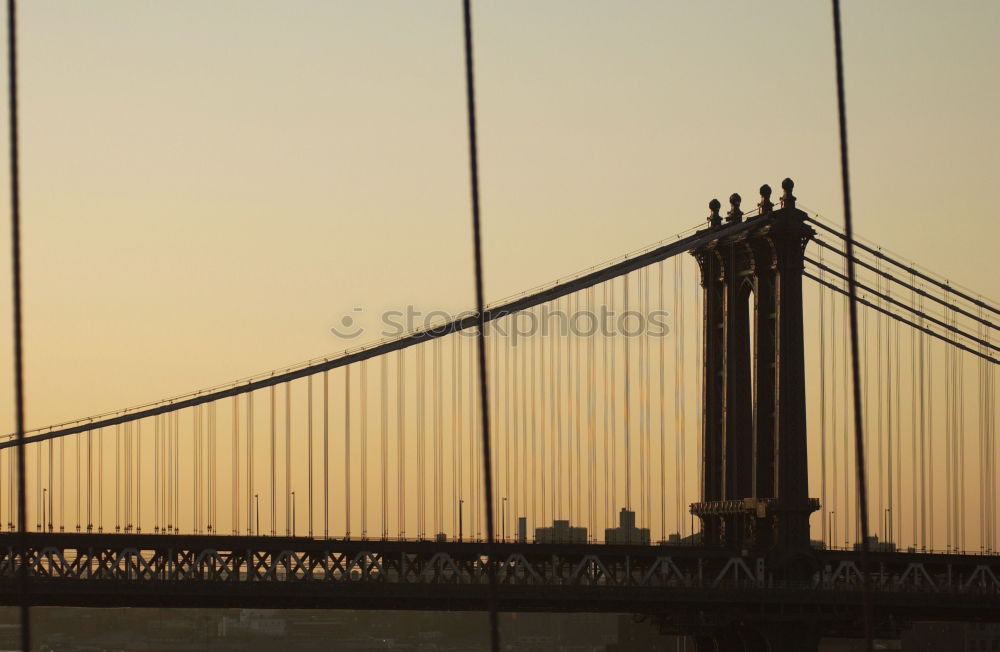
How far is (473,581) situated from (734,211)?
1823 cm

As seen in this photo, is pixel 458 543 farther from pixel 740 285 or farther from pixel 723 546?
pixel 740 285

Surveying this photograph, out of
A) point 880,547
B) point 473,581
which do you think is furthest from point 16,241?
point 880,547

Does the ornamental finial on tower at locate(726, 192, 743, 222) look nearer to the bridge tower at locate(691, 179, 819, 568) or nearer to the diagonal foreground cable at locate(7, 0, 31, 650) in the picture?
the bridge tower at locate(691, 179, 819, 568)

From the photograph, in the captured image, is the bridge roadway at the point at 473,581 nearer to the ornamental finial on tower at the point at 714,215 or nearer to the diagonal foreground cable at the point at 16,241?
the ornamental finial on tower at the point at 714,215

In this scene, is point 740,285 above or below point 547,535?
above

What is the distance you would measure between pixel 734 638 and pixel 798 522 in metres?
6.27

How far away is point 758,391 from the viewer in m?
76.8

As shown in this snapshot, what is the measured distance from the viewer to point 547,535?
86.1 m

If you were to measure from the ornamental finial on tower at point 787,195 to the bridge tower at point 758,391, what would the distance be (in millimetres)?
39

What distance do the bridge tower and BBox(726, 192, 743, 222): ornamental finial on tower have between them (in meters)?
0.04

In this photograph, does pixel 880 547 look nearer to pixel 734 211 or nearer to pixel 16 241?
pixel 734 211

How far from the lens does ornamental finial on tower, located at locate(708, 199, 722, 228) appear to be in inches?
3179

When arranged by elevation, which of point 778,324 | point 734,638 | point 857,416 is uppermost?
point 778,324

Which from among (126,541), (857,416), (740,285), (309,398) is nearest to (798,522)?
(740,285)
